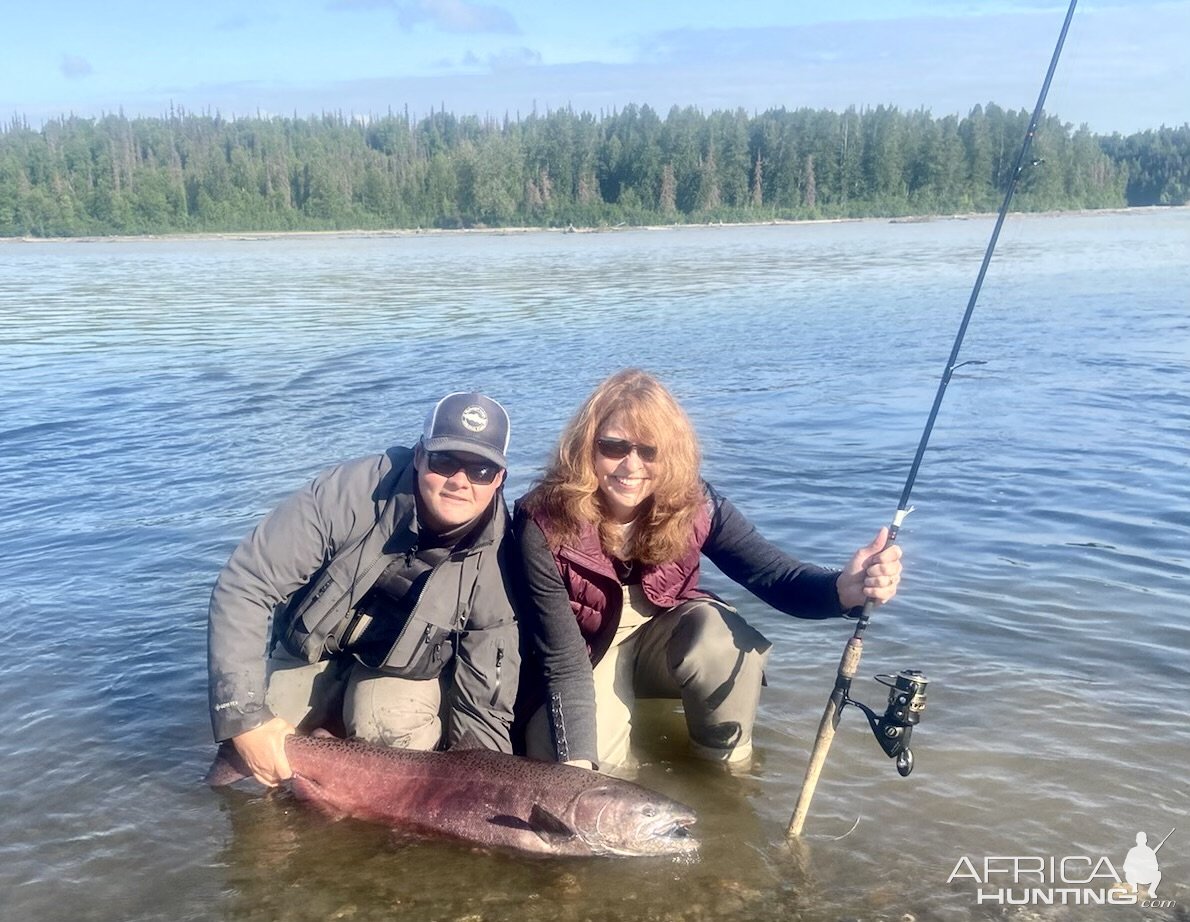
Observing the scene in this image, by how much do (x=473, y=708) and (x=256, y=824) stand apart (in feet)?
3.17

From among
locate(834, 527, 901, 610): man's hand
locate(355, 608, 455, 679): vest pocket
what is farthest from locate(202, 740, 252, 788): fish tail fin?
locate(834, 527, 901, 610): man's hand

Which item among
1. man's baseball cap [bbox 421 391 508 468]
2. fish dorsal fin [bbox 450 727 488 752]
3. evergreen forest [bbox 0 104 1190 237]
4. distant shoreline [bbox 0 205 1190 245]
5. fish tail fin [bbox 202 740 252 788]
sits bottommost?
fish tail fin [bbox 202 740 252 788]

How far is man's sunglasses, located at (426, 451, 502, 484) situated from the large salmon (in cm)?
109

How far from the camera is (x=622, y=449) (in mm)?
4289

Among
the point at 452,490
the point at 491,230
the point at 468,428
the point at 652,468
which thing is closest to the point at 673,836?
the point at 652,468

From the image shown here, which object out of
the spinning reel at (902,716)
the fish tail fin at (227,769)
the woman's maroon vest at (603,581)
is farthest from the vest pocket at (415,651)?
the spinning reel at (902,716)

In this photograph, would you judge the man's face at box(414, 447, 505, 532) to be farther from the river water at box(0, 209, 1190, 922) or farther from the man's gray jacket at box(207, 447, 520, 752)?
the river water at box(0, 209, 1190, 922)

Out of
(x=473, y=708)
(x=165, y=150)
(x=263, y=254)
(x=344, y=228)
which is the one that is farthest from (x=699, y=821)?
(x=165, y=150)

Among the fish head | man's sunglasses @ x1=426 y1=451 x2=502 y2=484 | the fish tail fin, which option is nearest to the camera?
the fish head

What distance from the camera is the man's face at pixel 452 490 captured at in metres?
4.17

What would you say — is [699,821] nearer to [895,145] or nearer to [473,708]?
[473,708]

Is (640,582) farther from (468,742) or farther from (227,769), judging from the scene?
(227,769)

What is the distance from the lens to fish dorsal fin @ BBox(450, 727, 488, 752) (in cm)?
448

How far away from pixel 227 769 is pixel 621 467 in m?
2.15
